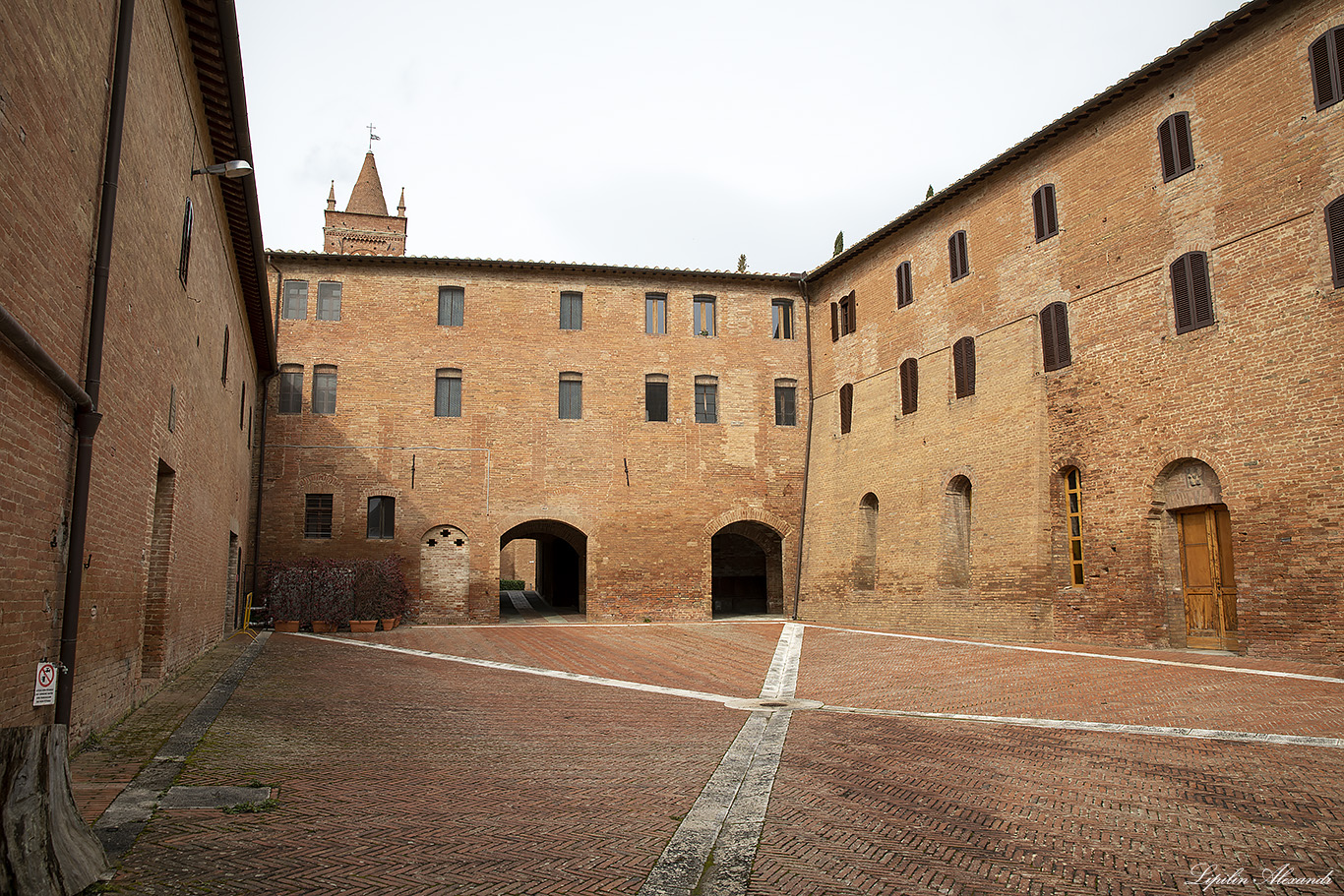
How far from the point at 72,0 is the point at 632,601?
2008cm

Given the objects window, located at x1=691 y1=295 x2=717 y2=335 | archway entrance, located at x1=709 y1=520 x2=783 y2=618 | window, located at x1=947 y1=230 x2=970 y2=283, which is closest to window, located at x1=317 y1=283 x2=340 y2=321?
window, located at x1=691 y1=295 x2=717 y2=335

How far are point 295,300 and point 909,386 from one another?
55.8 ft

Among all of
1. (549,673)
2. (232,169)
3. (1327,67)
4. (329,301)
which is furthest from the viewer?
(329,301)

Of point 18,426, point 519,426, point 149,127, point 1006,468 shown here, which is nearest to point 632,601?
point 519,426

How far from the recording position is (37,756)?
3.75m

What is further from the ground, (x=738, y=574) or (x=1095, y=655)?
(x=738, y=574)

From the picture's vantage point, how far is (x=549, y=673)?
43.0ft

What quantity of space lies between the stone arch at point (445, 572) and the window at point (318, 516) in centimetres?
257

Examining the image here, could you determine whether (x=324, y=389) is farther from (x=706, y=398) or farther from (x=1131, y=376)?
(x=1131, y=376)

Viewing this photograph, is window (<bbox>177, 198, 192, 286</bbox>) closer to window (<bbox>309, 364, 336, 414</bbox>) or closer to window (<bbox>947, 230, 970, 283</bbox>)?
window (<bbox>309, 364, 336, 414</bbox>)

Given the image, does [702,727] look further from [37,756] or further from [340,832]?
[37,756]

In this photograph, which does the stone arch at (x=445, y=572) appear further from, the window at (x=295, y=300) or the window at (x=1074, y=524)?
the window at (x=1074, y=524)

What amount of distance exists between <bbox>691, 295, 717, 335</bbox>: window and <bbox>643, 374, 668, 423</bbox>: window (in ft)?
6.25

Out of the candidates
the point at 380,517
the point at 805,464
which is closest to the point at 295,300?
the point at 380,517
